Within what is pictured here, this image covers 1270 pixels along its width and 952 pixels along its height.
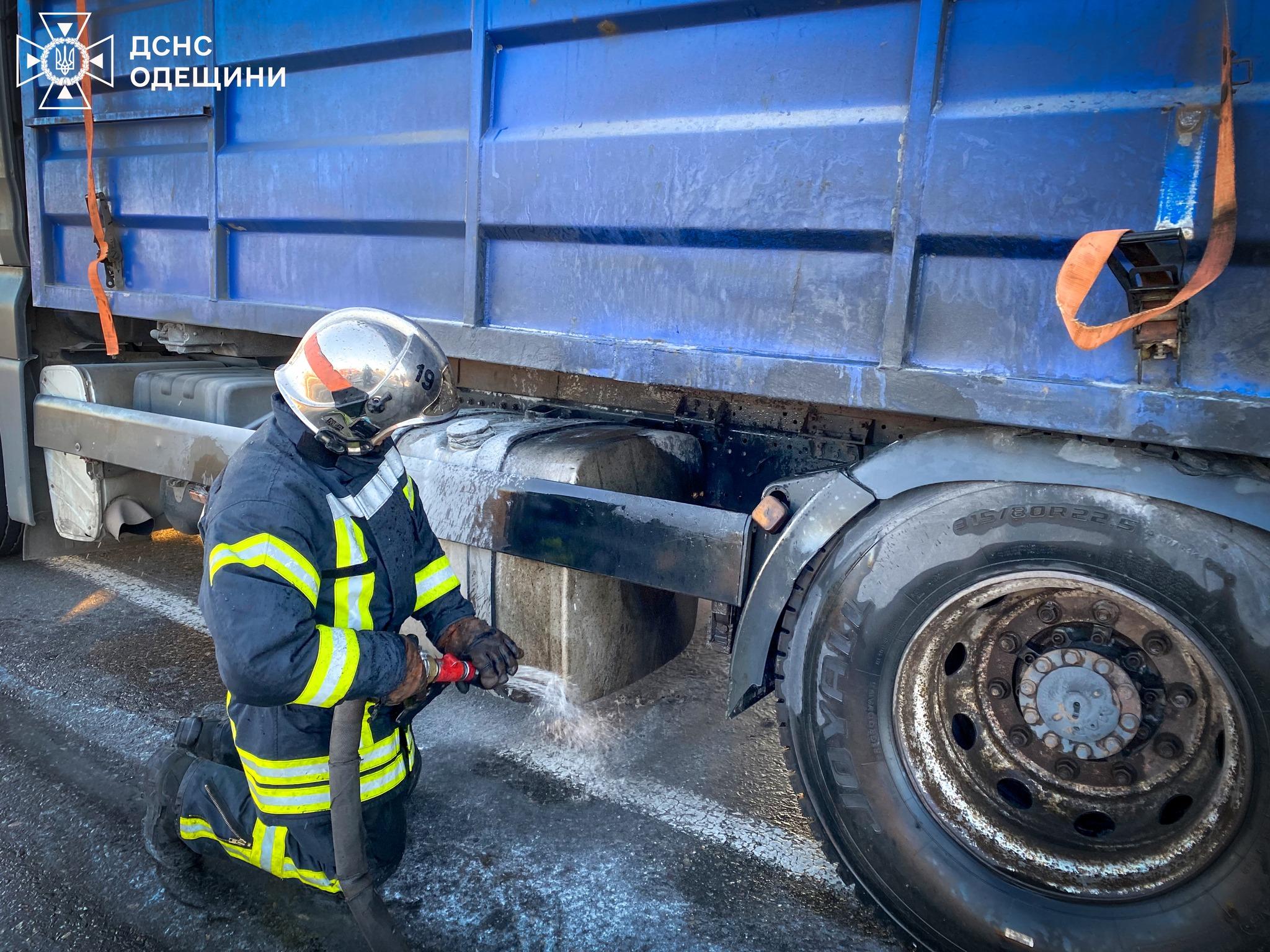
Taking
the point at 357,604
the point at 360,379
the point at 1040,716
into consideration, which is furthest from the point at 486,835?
the point at 1040,716

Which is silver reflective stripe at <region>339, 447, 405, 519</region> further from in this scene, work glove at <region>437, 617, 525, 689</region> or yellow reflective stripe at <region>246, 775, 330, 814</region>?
yellow reflective stripe at <region>246, 775, 330, 814</region>

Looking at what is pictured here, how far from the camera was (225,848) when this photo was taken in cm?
233

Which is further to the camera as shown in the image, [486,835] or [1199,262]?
[486,835]

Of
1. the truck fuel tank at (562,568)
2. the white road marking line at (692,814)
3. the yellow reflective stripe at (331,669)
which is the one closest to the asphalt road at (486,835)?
the white road marking line at (692,814)

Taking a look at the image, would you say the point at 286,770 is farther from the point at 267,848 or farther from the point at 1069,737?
the point at 1069,737

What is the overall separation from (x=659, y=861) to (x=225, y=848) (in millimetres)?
1107

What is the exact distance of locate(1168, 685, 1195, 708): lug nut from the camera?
1.88m

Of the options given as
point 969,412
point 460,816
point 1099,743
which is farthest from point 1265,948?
point 460,816

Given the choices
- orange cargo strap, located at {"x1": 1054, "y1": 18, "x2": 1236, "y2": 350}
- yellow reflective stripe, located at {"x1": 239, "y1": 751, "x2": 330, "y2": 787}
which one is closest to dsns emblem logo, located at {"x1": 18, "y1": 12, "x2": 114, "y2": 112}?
yellow reflective stripe, located at {"x1": 239, "y1": 751, "x2": 330, "y2": 787}

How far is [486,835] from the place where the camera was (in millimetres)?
2547

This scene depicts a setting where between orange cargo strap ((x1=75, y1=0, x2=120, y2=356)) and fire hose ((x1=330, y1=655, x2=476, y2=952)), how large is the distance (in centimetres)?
253

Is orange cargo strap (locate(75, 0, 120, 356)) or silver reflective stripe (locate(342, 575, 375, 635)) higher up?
orange cargo strap (locate(75, 0, 120, 356))

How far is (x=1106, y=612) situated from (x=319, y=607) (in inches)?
67.1

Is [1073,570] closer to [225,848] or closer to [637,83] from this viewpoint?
[637,83]
